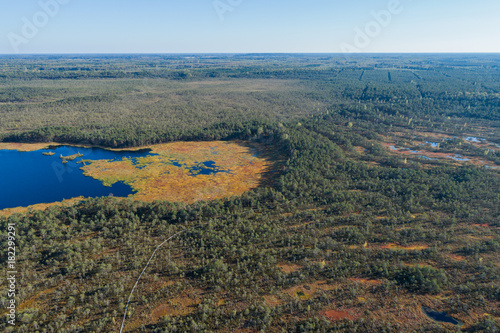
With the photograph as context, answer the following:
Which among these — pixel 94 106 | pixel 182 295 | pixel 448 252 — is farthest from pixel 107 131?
pixel 448 252

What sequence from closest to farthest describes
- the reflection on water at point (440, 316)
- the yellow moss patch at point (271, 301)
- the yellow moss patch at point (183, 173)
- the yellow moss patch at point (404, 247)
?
1. the reflection on water at point (440, 316)
2. the yellow moss patch at point (271, 301)
3. the yellow moss patch at point (404, 247)
4. the yellow moss patch at point (183, 173)

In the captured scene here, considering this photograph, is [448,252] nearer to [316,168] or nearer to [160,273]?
[316,168]

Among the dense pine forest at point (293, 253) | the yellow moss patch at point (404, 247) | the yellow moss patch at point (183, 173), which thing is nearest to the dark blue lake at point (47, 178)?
the yellow moss patch at point (183, 173)

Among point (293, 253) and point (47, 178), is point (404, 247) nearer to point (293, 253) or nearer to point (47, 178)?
point (293, 253)

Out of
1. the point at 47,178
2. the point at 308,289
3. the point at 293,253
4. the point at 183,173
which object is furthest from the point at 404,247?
the point at 47,178

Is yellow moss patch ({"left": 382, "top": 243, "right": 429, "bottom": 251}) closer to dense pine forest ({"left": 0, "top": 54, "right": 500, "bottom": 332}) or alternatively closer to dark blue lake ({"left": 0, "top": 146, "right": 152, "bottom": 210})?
dense pine forest ({"left": 0, "top": 54, "right": 500, "bottom": 332})

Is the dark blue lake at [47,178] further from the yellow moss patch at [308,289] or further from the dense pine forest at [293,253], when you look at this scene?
the yellow moss patch at [308,289]
